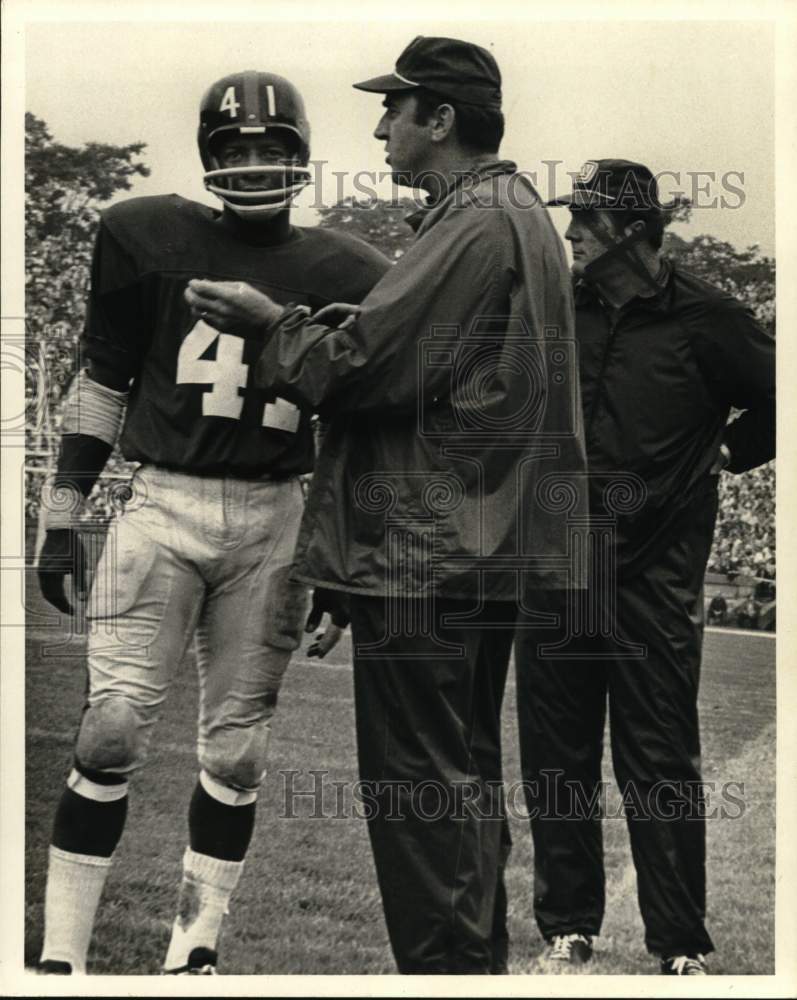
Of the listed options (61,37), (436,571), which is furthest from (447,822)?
(61,37)

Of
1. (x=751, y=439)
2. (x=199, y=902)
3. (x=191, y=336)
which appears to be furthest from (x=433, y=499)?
(x=199, y=902)

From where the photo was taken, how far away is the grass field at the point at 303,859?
391 cm

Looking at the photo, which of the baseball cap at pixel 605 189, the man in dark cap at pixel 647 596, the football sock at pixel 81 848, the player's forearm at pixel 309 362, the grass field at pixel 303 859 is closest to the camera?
the player's forearm at pixel 309 362

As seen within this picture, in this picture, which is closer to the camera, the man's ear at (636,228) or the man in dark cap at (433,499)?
the man in dark cap at (433,499)

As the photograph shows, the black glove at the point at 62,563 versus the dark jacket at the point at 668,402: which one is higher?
the dark jacket at the point at 668,402

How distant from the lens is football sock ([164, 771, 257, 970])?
3803 millimetres

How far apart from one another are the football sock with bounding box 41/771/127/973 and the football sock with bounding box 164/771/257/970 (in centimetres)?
21

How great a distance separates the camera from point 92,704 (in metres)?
3.68

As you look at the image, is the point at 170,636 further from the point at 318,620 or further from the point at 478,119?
the point at 478,119

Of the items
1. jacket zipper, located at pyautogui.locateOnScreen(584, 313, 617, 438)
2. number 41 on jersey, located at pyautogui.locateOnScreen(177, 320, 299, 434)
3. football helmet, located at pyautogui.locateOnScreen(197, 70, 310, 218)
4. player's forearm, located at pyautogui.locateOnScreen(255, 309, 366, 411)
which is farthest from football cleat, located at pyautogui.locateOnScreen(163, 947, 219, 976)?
football helmet, located at pyautogui.locateOnScreen(197, 70, 310, 218)

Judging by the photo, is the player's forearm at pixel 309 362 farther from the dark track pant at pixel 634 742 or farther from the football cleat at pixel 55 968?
the football cleat at pixel 55 968

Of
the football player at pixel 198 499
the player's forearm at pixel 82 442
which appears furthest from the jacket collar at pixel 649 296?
the player's forearm at pixel 82 442

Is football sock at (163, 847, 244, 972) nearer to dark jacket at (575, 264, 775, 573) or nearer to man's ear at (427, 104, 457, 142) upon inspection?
dark jacket at (575, 264, 775, 573)

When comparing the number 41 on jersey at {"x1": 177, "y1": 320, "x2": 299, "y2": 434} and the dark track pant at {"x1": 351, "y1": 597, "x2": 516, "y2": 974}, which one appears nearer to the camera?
the dark track pant at {"x1": 351, "y1": 597, "x2": 516, "y2": 974}
